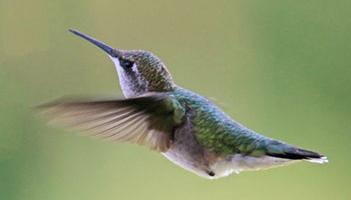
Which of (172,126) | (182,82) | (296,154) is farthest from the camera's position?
(182,82)

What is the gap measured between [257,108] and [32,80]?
647 millimetres

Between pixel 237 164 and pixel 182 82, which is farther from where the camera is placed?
pixel 182 82

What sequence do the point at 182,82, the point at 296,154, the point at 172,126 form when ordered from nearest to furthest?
the point at 296,154, the point at 172,126, the point at 182,82

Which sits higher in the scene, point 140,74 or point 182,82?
point 140,74

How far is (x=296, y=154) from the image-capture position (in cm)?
114

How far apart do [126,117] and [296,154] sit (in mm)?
233

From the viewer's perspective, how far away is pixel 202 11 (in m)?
2.72

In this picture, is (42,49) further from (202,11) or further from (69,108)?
(69,108)

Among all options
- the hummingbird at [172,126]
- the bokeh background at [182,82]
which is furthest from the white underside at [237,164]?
the bokeh background at [182,82]

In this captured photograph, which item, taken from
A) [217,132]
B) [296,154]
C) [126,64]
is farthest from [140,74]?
[296,154]

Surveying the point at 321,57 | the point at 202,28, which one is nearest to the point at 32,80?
the point at 202,28

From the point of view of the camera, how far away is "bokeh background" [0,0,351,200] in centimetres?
234

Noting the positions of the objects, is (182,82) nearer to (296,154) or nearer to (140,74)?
(140,74)

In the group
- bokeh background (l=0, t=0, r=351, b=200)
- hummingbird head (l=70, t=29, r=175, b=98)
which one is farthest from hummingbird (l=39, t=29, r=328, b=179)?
bokeh background (l=0, t=0, r=351, b=200)
